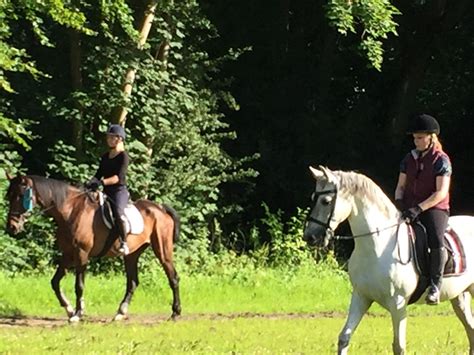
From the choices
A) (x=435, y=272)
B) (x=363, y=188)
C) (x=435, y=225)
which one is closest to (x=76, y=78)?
(x=363, y=188)

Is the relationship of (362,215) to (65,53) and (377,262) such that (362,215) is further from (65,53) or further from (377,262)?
(65,53)

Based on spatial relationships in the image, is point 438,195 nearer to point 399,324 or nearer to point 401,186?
point 401,186

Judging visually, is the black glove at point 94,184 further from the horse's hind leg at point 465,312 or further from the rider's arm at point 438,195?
the rider's arm at point 438,195

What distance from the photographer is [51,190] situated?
13.7 meters

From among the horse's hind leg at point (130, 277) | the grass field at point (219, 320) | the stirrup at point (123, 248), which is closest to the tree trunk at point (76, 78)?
the grass field at point (219, 320)

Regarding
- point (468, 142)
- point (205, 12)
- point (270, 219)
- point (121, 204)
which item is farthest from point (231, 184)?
point (121, 204)

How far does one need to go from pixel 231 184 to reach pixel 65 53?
6134mm

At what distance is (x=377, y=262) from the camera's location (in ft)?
29.4

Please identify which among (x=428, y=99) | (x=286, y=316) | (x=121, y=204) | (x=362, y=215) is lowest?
(x=286, y=316)

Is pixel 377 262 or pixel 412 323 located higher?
pixel 377 262

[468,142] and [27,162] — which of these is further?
[468,142]

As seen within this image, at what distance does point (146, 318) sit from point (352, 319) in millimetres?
6437

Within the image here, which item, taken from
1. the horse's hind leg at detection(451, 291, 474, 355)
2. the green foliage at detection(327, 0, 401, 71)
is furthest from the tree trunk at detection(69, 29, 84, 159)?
the horse's hind leg at detection(451, 291, 474, 355)

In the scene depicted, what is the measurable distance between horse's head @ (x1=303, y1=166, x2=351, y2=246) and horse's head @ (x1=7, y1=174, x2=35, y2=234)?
225 inches
